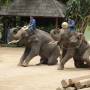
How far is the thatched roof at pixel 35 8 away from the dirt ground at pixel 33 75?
A: 1120cm

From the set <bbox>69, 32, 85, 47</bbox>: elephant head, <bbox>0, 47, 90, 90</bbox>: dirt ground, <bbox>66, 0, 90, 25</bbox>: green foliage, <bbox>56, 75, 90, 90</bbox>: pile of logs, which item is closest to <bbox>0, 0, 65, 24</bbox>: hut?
<bbox>66, 0, 90, 25</bbox>: green foliage

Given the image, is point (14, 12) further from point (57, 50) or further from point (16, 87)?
point (16, 87)

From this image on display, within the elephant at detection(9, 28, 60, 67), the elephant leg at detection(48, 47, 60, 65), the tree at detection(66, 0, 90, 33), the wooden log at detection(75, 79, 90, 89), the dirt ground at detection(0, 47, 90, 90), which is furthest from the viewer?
the tree at detection(66, 0, 90, 33)

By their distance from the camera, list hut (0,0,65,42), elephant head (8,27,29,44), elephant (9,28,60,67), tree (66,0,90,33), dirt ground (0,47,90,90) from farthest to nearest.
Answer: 1. tree (66,0,90,33)
2. hut (0,0,65,42)
3. elephant (9,28,60,67)
4. elephant head (8,27,29,44)
5. dirt ground (0,47,90,90)

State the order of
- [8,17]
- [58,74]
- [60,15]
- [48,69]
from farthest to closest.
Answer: [8,17]
[60,15]
[48,69]
[58,74]

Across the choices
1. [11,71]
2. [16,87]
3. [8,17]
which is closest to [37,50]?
[11,71]


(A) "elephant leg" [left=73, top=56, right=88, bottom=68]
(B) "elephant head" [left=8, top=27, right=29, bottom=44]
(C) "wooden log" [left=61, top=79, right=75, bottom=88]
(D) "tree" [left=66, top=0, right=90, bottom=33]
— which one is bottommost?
(D) "tree" [left=66, top=0, right=90, bottom=33]

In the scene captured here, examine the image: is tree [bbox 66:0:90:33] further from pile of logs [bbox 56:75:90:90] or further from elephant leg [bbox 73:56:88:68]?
pile of logs [bbox 56:75:90:90]

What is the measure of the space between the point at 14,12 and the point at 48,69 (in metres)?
14.0

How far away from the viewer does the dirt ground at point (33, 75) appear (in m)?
12.6

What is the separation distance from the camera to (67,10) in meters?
30.4

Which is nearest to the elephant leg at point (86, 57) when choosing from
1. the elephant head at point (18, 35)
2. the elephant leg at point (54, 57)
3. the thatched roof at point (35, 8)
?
the elephant leg at point (54, 57)

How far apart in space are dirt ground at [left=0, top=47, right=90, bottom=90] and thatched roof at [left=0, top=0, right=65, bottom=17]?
11.2 meters

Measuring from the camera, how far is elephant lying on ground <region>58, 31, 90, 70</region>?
1677 centimetres
